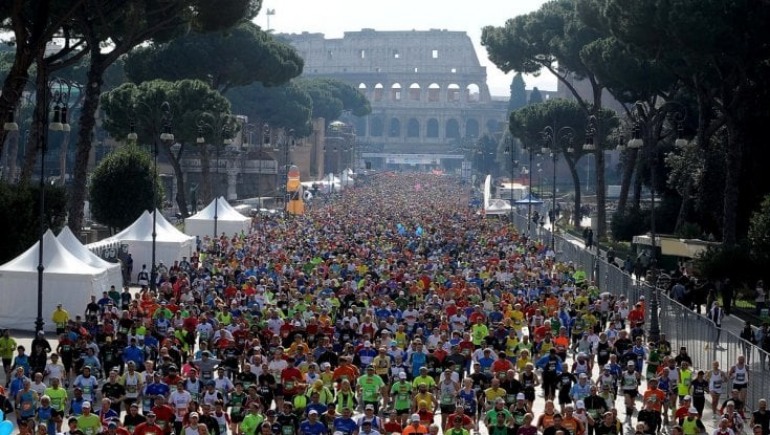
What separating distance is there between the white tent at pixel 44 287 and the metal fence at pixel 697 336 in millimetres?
11472


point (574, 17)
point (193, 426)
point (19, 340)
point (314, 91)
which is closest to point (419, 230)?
point (574, 17)

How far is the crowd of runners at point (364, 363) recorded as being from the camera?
15.5 metres

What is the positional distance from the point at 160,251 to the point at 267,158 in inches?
2357

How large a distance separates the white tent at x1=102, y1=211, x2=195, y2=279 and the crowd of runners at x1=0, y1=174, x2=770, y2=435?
379 centimetres

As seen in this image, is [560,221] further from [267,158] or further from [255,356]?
[255,356]

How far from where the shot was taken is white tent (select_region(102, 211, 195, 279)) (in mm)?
38844

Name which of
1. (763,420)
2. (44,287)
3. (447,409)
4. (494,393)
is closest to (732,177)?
(44,287)

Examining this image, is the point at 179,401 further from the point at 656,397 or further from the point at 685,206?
the point at 685,206

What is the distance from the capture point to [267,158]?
98812 millimetres

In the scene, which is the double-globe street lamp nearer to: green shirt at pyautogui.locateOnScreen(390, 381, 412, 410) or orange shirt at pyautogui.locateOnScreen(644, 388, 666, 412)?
green shirt at pyautogui.locateOnScreen(390, 381, 412, 410)

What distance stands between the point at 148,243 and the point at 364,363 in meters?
20.1

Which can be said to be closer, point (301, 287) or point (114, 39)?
point (301, 287)

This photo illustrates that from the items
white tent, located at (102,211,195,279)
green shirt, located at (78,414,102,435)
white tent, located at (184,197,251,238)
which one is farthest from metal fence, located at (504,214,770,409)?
white tent, located at (184,197,251,238)

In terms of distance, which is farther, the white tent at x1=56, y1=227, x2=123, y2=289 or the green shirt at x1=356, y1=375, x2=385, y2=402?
the white tent at x1=56, y1=227, x2=123, y2=289
